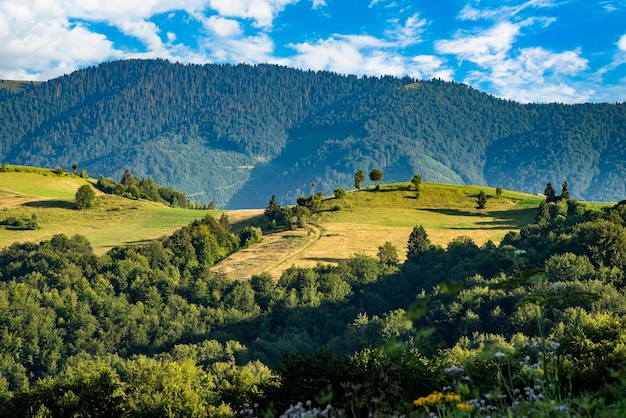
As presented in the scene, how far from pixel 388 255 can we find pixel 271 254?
2247 centimetres

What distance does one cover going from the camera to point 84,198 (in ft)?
555

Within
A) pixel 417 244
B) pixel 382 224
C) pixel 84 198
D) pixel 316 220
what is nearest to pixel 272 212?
pixel 316 220

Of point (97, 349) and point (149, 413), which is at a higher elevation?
point (149, 413)

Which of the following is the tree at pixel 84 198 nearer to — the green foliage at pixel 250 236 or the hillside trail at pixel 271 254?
the green foliage at pixel 250 236

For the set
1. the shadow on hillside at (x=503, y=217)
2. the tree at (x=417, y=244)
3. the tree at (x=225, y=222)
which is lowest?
the tree at (x=417, y=244)

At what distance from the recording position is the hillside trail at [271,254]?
388ft

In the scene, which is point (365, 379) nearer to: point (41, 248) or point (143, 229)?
point (41, 248)

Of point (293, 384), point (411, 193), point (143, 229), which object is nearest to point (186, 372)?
A: point (293, 384)

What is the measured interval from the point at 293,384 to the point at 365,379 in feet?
9.89

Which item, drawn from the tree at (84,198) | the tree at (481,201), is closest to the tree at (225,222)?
the tree at (84,198)

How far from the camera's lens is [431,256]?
11681 cm

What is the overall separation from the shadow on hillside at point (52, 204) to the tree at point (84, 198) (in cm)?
191

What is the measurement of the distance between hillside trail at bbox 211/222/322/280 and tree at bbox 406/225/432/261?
19493mm

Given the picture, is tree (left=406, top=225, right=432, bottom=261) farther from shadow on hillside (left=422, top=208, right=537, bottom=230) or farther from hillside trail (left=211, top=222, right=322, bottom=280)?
hillside trail (left=211, top=222, right=322, bottom=280)
